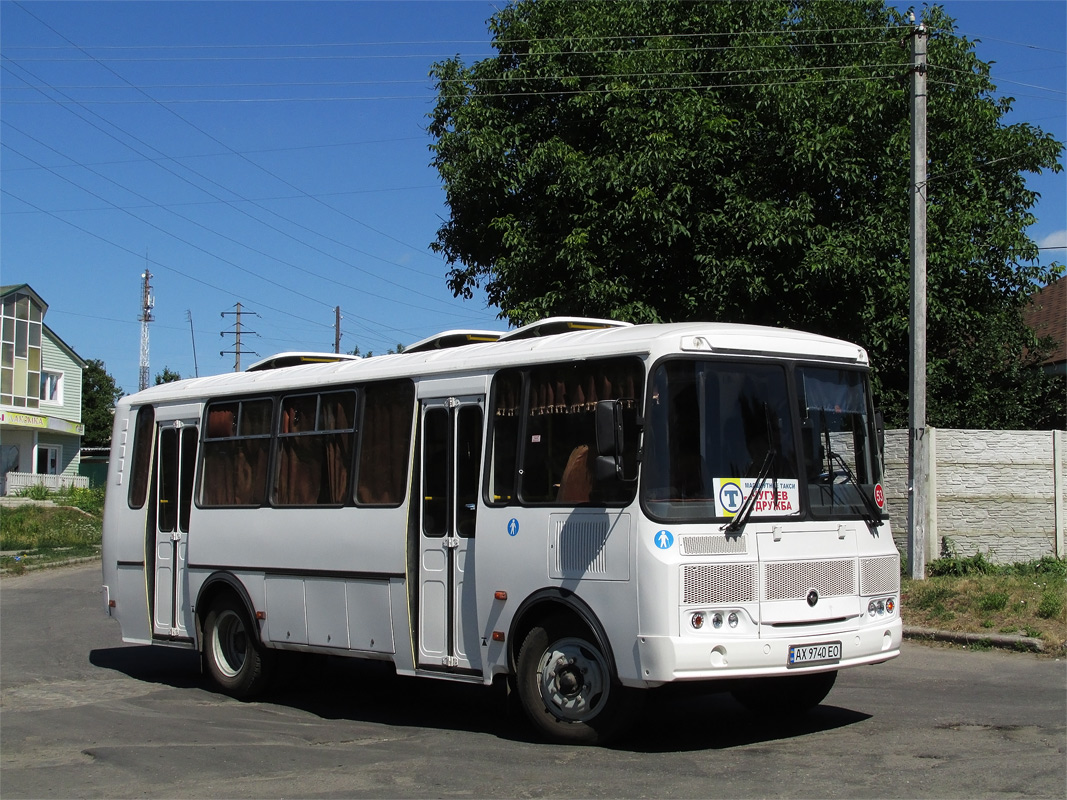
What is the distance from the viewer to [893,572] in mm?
8500

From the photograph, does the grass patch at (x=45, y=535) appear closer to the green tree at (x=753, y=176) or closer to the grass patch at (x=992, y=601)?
the green tree at (x=753, y=176)

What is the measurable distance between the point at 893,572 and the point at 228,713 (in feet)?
18.4

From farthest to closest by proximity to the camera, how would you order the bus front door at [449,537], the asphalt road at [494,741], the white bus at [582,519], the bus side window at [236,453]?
the bus side window at [236,453] → the bus front door at [449,537] → the white bus at [582,519] → the asphalt road at [494,741]

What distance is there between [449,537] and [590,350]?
1908 millimetres

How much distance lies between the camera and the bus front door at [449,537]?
29.0 feet

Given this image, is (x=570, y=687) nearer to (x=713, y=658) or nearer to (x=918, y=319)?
(x=713, y=658)

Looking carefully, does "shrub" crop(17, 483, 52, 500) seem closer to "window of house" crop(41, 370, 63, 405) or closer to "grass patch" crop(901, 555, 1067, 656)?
"window of house" crop(41, 370, 63, 405)

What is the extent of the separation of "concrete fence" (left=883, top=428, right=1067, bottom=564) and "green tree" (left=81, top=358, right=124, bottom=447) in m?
69.7

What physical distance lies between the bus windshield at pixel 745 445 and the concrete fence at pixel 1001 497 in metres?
8.68

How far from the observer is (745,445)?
7848mm

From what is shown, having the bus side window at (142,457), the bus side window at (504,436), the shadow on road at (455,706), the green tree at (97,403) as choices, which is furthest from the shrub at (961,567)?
the green tree at (97,403)

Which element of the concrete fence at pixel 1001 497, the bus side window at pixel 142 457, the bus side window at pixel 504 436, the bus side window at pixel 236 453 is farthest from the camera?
the concrete fence at pixel 1001 497

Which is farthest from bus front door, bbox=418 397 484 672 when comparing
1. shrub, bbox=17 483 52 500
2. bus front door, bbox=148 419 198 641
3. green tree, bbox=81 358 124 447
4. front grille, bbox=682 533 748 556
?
green tree, bbox=81 358 124 447

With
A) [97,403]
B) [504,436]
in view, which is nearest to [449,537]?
[504,436]
